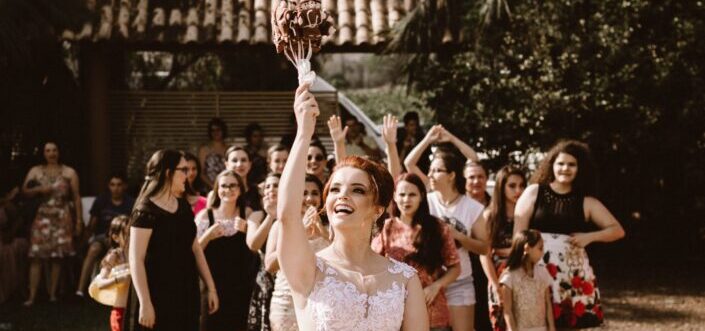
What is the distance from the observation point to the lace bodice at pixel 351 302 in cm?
A: 320

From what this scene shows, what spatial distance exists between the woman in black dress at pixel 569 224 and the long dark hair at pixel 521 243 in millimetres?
125

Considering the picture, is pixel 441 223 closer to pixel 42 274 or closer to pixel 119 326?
pixel 119 326

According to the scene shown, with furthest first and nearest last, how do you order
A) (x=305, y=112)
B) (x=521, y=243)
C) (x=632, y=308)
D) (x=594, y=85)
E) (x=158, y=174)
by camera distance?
1. (x=594, y=85)
2. (x=632, y=308)
3. (x=521, y=243)
4. (x=158, y=174)
5. (x=305, y=112)

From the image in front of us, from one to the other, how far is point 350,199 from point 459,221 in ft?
10.2

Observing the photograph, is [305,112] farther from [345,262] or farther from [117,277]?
[117,277]

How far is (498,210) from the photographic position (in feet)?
22.8

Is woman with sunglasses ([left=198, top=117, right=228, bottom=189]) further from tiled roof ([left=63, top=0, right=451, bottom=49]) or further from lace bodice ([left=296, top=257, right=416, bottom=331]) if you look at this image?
lace bodice ([left=296, top=257, right=416, bottom=331])

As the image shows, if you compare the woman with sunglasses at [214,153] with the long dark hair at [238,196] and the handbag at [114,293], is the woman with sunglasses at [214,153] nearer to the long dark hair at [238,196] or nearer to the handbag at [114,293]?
the long dark hair at [238,196]

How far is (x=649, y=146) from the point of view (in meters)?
11.4

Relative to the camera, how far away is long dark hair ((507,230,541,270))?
240 inches

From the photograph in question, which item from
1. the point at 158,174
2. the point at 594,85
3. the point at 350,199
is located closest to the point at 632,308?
the point at 594,85

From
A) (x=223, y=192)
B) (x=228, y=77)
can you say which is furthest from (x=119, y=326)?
(x=228, y=77)

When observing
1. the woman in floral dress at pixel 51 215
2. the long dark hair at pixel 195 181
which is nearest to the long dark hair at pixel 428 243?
the long dark hair at pixel 195 181

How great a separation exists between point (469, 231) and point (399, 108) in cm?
2893
